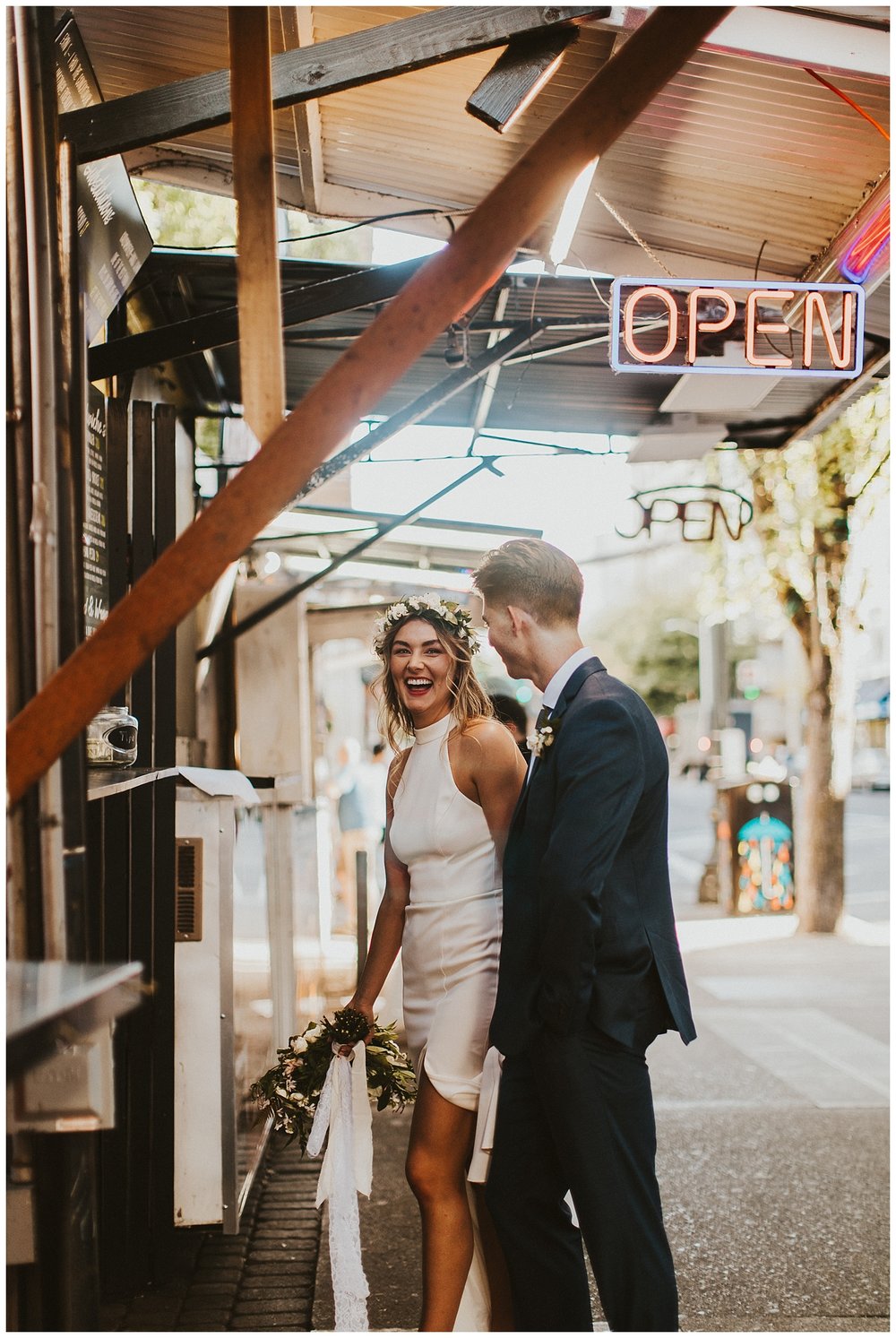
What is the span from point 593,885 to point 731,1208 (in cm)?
290

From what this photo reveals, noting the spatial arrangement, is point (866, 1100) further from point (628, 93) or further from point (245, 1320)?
point (628, 93)

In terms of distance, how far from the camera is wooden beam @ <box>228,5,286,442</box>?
2.16 m

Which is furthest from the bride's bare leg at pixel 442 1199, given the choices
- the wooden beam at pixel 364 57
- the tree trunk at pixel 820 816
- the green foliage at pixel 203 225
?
the green foliage at pixel 203 225

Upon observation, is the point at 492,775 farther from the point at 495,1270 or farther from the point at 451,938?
the point at 495,1270

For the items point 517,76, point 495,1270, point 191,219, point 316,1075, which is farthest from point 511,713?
point 191,219

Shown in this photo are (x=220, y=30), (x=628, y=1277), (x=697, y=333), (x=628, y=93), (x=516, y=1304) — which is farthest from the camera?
(x=697, y=333)

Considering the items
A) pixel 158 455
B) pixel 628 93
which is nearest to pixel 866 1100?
pixel 158 455

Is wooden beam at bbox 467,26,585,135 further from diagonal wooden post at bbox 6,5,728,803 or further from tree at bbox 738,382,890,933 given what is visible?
tree at bbox 738,382,890,933

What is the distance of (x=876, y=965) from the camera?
10156 mm

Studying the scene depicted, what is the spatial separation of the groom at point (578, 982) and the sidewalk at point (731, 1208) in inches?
42.3

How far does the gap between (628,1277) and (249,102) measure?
A: 8.95ft


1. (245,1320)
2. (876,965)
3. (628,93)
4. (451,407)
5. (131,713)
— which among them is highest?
(451,407)

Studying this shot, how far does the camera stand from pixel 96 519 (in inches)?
154

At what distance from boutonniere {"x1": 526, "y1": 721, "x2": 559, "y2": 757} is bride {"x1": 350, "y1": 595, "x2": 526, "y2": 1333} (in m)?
0.44
